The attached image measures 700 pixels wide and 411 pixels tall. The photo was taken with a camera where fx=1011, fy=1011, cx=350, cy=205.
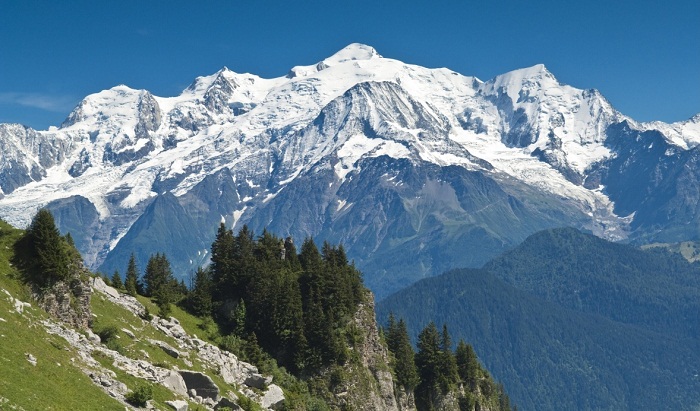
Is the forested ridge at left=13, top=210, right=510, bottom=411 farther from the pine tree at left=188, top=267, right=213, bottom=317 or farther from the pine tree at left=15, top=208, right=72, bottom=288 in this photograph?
the pine tree at left=15, top=208, right=72, bottom=288

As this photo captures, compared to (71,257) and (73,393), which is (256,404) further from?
(73,393)

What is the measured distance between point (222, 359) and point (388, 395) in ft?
94.8

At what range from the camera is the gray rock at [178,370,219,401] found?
71.9 metres

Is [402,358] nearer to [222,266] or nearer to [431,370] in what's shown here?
[431,370]

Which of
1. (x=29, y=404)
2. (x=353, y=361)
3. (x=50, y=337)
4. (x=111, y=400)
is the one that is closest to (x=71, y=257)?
(x=50, y=337)

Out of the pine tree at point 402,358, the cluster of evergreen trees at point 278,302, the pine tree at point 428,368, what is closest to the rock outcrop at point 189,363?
the cluster of evergreen trees at point 278,302

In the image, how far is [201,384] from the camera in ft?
237

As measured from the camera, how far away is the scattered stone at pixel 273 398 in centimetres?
8406

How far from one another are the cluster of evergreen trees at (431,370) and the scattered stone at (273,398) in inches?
1263

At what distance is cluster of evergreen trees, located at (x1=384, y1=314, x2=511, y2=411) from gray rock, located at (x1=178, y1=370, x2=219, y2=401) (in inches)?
1854

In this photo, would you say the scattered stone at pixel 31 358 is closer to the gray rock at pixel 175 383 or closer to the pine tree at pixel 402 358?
the gray rock at pixel 175 383

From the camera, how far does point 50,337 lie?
62281 mm

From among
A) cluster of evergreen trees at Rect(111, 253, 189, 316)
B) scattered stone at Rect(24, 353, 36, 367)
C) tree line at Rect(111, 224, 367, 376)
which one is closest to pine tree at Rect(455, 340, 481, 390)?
tree line at Rect(111, 224, 367, 376)

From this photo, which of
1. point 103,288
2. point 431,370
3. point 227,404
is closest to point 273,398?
point 227,404
